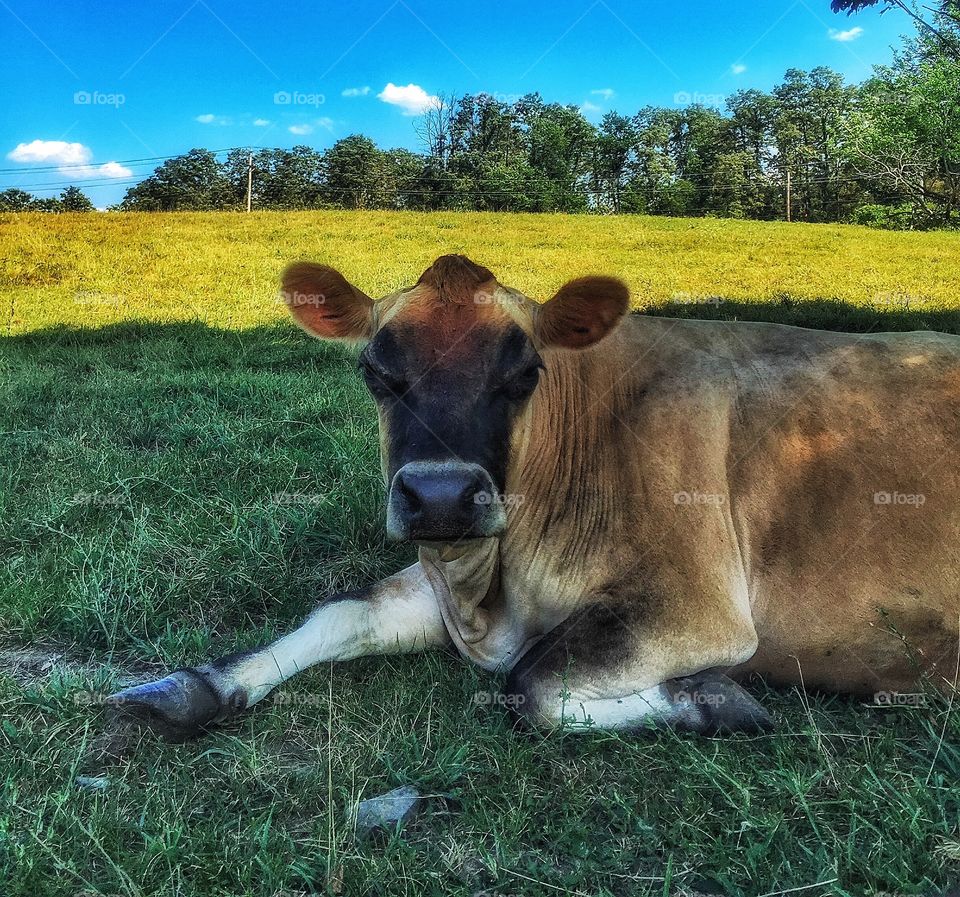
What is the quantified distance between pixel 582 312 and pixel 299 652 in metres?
2.06

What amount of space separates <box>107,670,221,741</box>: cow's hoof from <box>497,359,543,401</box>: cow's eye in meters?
1.82

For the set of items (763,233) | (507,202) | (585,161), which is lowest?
(763,233)

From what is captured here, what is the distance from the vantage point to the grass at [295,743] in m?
2.87

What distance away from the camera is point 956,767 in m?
3.39

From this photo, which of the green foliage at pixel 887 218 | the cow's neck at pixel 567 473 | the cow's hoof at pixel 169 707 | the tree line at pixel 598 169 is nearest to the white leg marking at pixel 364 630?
the cow's hoof at pixel 169 707

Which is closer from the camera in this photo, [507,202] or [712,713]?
[712,713]

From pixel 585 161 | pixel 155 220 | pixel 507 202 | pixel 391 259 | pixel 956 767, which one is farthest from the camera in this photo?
pixel 585 161

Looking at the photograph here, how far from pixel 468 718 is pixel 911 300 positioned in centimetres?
1339

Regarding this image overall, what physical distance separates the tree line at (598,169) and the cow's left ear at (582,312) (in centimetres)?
1937

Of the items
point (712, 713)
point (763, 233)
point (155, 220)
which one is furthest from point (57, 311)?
point (763, 233)

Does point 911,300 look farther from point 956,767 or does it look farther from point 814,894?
point 814,894

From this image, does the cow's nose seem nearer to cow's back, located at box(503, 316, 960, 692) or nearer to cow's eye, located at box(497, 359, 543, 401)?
cow's eye, located at box(497, 359, 543, 401)

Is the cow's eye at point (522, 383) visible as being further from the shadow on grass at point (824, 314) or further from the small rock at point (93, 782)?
the shadow on grass at point (824, 314)

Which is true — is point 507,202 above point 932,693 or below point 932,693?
above
